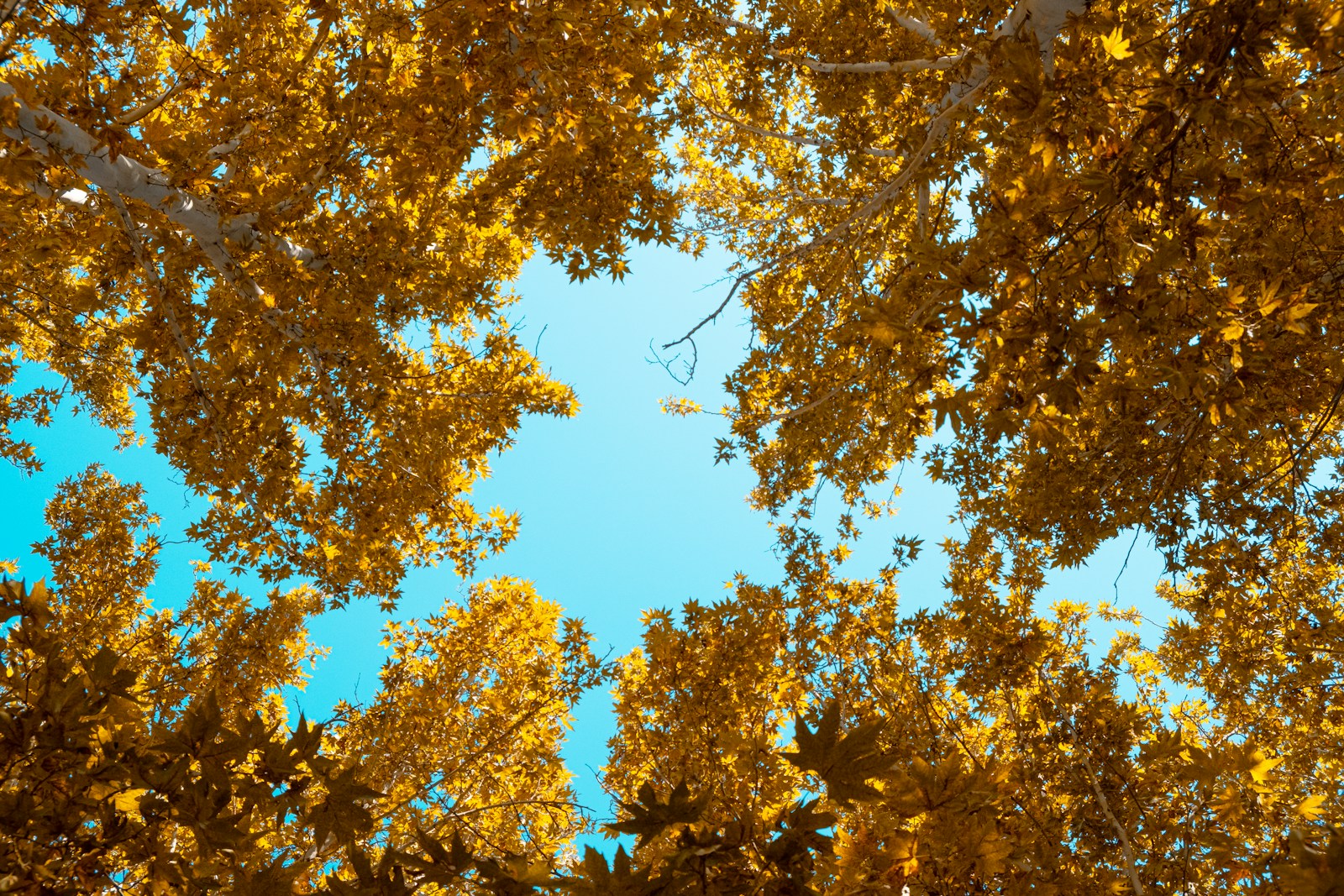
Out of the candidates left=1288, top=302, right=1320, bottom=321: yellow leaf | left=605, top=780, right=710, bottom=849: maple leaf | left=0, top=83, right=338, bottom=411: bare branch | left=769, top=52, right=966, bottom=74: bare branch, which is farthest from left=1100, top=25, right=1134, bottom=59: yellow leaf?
left=0, top=83, right=338, bottom=411: bare branch

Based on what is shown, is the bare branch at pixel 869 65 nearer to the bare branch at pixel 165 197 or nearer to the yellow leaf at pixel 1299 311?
the yellow leaf at pixel 1299 311

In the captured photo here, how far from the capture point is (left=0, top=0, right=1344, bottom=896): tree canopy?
1.85 meters

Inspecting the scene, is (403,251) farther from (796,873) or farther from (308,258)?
(796,873)

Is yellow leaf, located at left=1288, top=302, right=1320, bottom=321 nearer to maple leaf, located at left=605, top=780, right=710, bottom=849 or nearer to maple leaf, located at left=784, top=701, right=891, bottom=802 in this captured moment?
maple leaf, located at left=784, top=701, right=891, bottom=802

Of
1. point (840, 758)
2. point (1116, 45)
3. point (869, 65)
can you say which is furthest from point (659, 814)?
point (869, 65)

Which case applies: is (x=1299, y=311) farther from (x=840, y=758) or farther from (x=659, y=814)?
(x=659, y=814)

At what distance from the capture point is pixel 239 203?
4496 millimetres

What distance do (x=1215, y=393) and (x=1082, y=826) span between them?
3223 mm

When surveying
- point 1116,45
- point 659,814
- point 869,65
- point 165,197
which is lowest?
point 659,814

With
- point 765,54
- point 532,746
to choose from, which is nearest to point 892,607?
point 532,746

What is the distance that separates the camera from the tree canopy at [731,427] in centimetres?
185

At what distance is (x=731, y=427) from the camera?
22.0 feet

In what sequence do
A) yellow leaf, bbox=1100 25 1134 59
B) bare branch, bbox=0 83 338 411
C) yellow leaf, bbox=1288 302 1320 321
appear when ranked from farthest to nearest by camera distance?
bare branch, bbox=0 83 338 411
yellow leaf, bbox=1100 25 1134 59
yellow leaf, bbox=1288 302 1320 321

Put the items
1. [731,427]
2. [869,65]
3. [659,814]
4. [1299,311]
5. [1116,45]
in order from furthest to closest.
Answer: [731,427] < [869,65] < [1116,45] < [1299,311] < [659,814]
